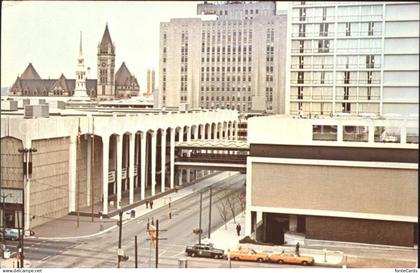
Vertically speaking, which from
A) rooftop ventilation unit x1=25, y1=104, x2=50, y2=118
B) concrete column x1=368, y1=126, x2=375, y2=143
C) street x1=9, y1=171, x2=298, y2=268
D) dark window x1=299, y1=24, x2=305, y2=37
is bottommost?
street x1=9, y1=171, x2=298, y2=268

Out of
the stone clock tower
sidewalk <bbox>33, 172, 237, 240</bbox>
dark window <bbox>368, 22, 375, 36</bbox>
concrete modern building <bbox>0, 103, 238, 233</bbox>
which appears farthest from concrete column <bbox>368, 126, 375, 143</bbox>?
the stone clock tower

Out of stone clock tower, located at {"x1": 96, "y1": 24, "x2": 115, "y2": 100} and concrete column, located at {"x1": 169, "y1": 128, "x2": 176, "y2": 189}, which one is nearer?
concrete column, located at {"x1": 169, "y1": 128, "x2": 176, "y2": 189}

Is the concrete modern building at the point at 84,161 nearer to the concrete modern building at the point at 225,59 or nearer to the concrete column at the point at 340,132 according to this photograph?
the concrete column at the point at 340,132

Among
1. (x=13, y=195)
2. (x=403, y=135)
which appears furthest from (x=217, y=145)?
(x=403, y=135)

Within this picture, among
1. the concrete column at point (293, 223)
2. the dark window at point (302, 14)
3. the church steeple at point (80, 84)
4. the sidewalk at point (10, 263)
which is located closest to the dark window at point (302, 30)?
the dark window at point (302, 14)

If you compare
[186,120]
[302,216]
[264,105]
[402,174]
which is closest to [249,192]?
[302,216]

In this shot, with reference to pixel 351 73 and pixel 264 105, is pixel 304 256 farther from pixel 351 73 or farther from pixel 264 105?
pixel 264 105

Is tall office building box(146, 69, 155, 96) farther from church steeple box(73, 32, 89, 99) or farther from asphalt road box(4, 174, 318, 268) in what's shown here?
asphalt road box(4, 174, 318, 268)
